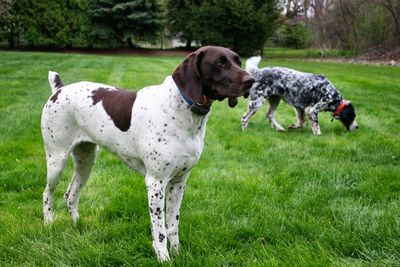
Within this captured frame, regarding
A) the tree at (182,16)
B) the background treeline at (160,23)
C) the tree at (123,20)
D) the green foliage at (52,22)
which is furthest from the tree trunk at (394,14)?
the green foliage at (52,22)

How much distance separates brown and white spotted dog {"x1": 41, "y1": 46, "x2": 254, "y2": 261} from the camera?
9.01 ft

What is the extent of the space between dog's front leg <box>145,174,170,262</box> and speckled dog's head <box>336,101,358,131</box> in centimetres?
523

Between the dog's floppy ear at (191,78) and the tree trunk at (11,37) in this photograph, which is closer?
the dog's floppy ear at (191,78)

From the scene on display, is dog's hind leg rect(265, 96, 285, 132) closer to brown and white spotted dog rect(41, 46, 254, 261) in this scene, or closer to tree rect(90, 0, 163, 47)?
brown and white spotted dog rect(41, 46, 254, 261)

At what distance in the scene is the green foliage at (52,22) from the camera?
95.8 ft

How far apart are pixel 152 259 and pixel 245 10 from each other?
88.5 feet

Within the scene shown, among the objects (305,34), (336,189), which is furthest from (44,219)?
(305,34)

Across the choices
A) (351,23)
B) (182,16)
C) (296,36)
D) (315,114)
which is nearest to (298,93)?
(315,114)

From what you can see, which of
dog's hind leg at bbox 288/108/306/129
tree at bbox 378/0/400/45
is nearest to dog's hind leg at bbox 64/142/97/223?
dog's hind leg at bbox 288/108/306/129

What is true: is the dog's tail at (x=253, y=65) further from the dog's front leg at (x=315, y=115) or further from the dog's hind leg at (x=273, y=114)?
the dog's front leg at (x=315, y=115)

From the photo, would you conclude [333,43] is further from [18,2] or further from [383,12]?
[18,2]

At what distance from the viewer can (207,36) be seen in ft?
96.7

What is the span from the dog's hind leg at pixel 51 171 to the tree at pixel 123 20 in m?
26.5

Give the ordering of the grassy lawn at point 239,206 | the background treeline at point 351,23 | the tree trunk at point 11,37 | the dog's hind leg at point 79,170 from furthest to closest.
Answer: the tree trunk at point 11,37
the background treeline at point 351,23
the dog's hind leg at point 79,170
the grassy lawn at point 239,206
